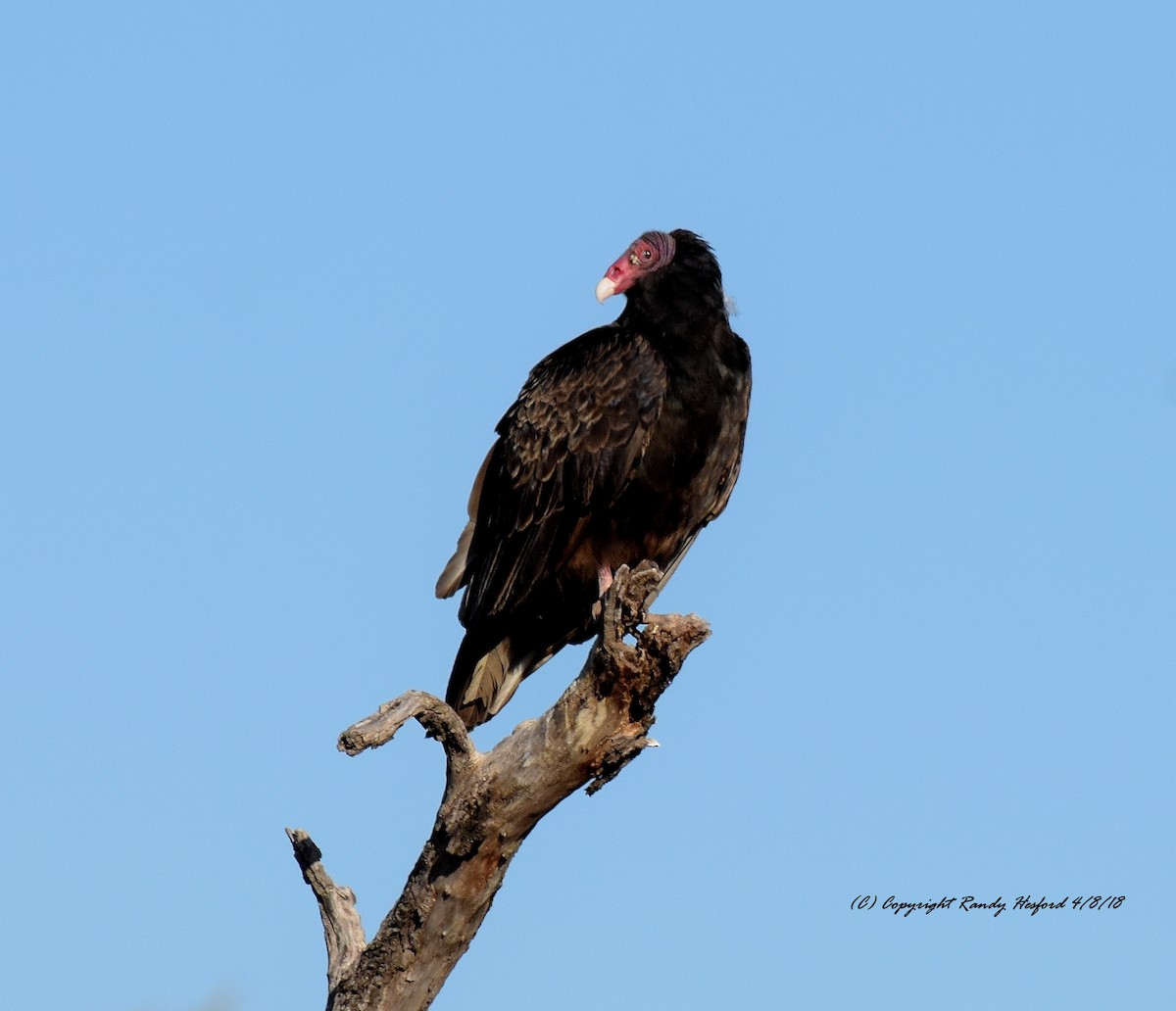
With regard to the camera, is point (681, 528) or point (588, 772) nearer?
point (588, 772)

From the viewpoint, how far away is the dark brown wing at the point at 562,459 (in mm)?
6141

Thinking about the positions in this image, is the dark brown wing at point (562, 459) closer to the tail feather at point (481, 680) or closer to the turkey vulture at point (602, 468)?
the turkey vulture at point (602, 468)

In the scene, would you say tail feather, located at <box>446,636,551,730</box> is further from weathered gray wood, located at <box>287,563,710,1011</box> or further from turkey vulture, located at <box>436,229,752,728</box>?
weathered gray wood, located at <box>287,563,710,1011</box>

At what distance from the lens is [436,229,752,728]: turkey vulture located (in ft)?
20.2

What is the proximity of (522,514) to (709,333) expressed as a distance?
3.26 feet

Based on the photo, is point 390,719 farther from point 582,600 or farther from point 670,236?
point 670,236

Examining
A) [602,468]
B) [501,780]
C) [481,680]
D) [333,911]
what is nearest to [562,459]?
[602,468]

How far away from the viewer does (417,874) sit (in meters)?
5.06

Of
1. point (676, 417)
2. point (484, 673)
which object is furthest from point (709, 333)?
point (484, 673)

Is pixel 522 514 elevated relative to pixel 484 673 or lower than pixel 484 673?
elevated

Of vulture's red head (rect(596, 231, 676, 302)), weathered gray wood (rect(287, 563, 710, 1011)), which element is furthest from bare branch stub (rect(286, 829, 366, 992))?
vulture's red head (rect(596, 231, 676, 302))

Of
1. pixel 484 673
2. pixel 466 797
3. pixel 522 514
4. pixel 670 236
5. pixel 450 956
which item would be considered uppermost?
pixel 670 236

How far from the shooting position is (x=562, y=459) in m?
6.25

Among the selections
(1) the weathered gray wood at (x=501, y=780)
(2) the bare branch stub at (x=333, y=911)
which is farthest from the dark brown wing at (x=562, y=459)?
(2) the bare branch stub at (x=333, y=911)
